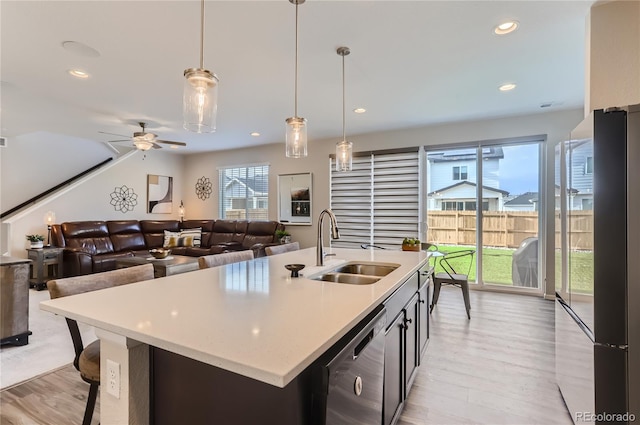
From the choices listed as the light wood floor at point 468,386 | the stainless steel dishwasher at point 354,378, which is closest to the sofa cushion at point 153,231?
the light wood floor at point 468,386

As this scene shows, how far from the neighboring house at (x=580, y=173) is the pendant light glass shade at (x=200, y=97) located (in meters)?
2.04

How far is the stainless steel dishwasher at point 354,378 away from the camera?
3.05ft

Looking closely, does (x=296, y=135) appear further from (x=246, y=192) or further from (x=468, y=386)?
(x=246, y=192)

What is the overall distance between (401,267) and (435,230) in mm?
3638

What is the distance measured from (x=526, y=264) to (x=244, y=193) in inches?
227

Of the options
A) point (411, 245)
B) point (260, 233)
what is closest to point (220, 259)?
point (411, 245)

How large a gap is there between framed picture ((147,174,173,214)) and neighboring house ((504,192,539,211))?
741cm

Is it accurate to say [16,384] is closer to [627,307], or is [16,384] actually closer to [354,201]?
[627,307]

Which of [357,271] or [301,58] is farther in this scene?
[301,58]

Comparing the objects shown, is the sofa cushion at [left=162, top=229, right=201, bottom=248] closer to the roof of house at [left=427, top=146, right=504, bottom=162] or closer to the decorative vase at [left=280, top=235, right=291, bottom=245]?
the decorative vase at [left=280, top=235, right=291, bottom=245]

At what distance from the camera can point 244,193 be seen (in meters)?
7.43

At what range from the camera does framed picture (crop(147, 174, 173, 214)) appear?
7.51m

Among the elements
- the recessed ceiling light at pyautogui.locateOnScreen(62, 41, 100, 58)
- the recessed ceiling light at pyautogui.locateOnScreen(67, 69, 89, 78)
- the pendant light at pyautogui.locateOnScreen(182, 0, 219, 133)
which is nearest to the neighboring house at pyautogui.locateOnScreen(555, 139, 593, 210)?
the pendant light at pyautogui.locateOnScreen(182, 0, 219, 133)

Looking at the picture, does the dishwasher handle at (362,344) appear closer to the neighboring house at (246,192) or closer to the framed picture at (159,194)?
the neighboring house at (246,192)
